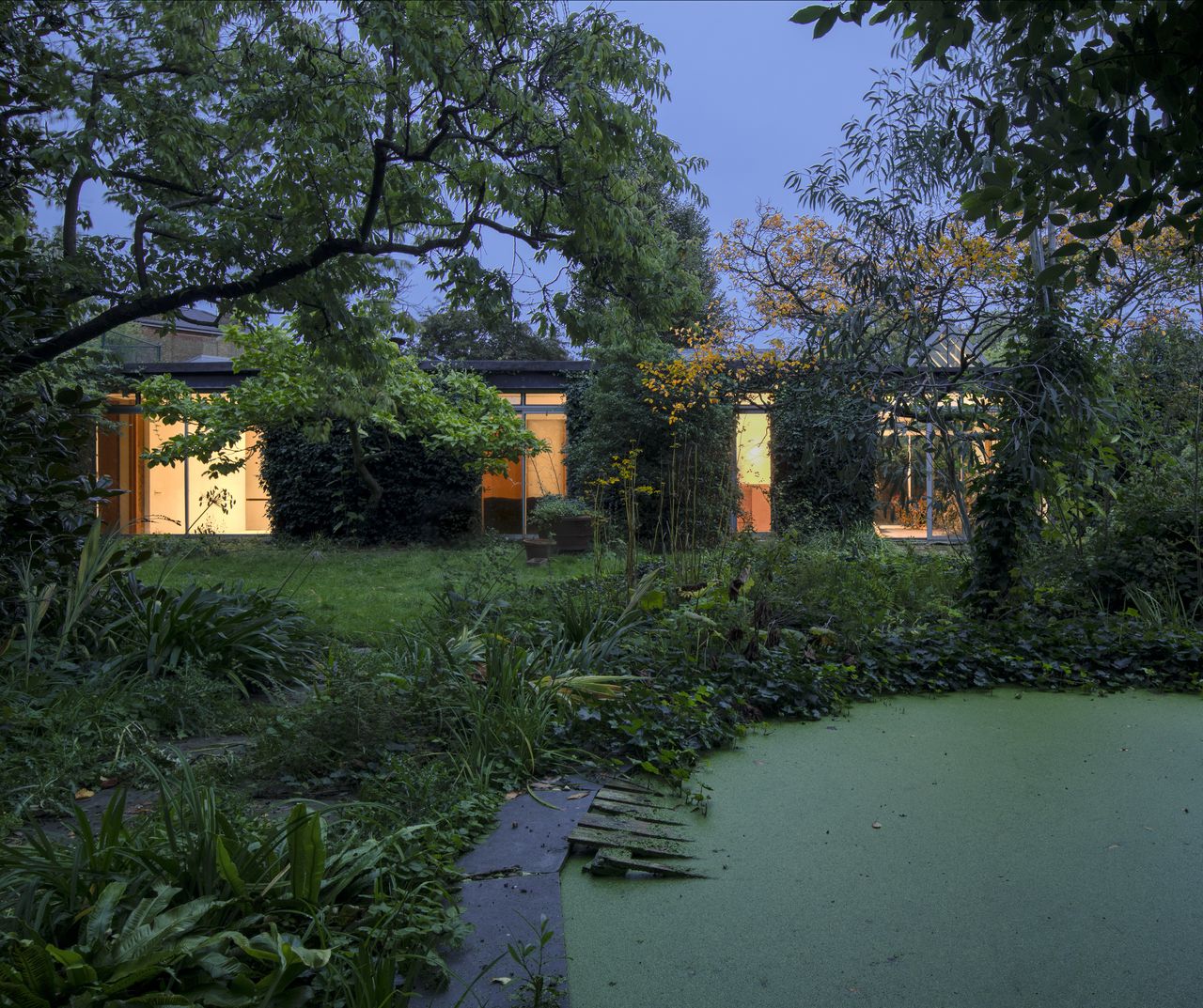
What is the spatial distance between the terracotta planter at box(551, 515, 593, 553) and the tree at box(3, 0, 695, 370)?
4203 mm

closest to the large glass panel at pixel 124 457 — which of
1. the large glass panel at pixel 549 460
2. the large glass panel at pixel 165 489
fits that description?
the large glass panel at pixel 165 489

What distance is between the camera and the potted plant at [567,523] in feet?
35.3

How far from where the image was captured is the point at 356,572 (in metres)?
9.12

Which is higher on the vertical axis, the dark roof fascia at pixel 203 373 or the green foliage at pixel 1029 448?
the dark roof fascia at pixel 203 373

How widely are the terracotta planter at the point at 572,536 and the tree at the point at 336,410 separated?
1.46 meters

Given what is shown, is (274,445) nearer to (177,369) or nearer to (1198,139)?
(177,369)

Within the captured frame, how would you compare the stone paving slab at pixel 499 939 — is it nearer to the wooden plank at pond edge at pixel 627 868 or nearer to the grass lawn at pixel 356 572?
the wooden plank at pond edge at pixel 627 868

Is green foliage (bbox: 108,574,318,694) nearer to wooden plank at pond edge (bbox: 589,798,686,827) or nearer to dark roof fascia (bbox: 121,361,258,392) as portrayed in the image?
wooden plank at pond edge (bbox: 589,798,686,827)

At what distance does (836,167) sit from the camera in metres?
7.71

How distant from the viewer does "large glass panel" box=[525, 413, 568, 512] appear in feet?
44.0

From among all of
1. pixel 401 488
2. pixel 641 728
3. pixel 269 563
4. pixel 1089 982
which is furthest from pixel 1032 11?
pixel 401 488

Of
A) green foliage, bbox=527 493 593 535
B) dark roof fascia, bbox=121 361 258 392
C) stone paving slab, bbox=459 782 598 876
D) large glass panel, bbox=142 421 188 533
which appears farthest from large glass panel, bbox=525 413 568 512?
stone paving slab, bbox=459 782 598 876

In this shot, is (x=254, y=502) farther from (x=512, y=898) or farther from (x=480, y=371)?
(x=512, y=898)

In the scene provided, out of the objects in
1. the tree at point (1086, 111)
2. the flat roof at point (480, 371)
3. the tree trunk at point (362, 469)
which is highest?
the flat roof at point (480, 371)
